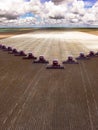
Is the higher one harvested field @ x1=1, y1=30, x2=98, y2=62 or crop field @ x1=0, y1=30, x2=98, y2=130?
crop field @ x1=0, y1=30, x2=98, y2=130

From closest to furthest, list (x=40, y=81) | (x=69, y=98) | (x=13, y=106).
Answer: (x=13, y=106), (x=69, y=98), (x=40, y=81)

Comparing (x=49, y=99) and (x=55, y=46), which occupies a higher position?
(x=49, y=99)

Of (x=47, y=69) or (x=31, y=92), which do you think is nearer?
(x=31, y=92)

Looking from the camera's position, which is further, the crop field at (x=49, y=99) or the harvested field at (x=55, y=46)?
the harvested field at (x=55, y=46)

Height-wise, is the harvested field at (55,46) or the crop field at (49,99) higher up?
the crop field at (49,99)

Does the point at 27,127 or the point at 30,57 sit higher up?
the point at 27,127

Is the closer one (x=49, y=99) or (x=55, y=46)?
(x=49, y=99)

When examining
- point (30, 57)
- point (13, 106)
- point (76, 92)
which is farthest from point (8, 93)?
point (30, 57)

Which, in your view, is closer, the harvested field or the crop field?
the crop field

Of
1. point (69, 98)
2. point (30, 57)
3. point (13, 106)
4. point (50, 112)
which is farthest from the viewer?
point (30, 57)

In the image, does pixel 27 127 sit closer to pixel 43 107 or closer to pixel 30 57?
pixel 43 107

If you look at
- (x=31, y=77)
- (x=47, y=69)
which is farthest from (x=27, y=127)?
(x=47, y=69)
